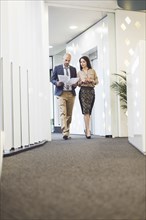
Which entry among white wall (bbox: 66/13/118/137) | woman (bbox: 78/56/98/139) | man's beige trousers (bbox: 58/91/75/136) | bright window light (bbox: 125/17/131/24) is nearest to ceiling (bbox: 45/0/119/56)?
white wall (bbox: 66/13/118/137)

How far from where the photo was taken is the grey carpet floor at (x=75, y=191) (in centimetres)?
110

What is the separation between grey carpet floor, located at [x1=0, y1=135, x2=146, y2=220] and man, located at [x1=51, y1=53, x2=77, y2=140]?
2.91 metres

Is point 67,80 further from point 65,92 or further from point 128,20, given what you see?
point 128,20

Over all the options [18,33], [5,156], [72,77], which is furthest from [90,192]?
[72,77]

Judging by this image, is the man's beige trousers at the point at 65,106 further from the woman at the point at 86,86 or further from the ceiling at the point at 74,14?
the ceiling at the point at 74,14

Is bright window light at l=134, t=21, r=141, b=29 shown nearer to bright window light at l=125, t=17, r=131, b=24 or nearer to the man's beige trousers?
bright window light at l=125, t=17, r=131, b=24

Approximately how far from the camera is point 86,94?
5.02 metres

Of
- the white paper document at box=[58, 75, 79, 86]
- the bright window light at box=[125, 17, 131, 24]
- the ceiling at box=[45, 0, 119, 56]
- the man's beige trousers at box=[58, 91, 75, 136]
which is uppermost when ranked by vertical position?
the ceiling at box=[45, 0, 119, 56]

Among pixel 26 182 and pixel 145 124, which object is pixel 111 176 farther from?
pixel 145 124

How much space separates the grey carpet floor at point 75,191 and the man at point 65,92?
291 cm

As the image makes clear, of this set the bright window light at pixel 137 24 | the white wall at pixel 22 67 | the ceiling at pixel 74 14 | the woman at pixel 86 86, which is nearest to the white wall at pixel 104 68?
the ceiling at pixel 74 14

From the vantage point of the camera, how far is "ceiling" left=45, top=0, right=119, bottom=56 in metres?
5.45

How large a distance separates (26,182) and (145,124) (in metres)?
1.05

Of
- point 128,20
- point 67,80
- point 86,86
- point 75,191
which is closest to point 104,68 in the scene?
point 128,20
